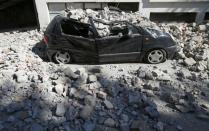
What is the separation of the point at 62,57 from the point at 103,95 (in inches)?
99.3

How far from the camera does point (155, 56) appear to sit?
886cm

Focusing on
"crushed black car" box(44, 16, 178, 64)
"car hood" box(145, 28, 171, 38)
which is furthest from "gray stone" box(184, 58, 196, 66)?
"car hood" box(145, 28, 171, 38)

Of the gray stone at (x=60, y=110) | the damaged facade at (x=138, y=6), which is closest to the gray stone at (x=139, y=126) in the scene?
the gray stone at (x=60, y=110)

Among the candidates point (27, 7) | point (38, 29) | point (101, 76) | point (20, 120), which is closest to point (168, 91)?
point (101, 76)

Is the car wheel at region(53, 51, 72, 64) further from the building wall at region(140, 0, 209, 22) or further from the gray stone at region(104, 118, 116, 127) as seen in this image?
the building wall at region(140, 0, 209, 22)

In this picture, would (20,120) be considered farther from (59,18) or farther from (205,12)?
(205,12)

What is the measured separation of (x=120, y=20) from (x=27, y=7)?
23.1 feet

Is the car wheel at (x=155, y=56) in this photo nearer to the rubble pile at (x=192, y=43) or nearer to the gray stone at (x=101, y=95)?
the rubble pile at (x=192, y=43)

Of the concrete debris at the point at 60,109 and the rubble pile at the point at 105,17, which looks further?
the rubble pile at the point at 105,17

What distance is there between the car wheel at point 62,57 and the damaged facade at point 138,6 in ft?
10.1

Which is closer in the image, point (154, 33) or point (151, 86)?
point (151, 86)

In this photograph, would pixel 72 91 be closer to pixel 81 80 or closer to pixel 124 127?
pixel 81 80

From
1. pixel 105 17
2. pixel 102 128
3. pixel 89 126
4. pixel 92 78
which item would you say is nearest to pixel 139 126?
pixel 102 128

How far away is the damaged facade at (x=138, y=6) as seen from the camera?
1111cm
